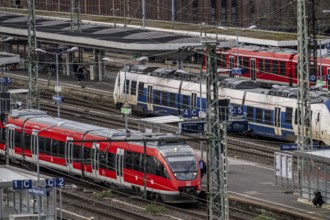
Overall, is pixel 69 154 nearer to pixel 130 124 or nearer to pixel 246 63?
pixel 130 124

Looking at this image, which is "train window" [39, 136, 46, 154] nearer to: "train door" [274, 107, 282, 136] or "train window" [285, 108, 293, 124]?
"train door" [274, 107, 282, 136]

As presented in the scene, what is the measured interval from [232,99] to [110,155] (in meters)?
13.3

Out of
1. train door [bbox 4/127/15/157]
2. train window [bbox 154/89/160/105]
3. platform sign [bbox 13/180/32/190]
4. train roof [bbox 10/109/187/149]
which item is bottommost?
train door [bbox 4/127/15/157]

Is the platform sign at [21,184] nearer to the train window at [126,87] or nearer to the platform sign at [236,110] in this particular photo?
the platform sign at [236,110]

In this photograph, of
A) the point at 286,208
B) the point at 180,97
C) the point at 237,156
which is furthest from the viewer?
the point at 180,97

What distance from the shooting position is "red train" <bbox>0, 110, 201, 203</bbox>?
41.8 m

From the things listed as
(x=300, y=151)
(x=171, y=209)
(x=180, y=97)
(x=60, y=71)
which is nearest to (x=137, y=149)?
(x=171, y=209)

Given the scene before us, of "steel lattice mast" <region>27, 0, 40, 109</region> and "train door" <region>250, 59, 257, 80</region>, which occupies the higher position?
"steel lattice mast" <region>27, 0, 40, 109</region>

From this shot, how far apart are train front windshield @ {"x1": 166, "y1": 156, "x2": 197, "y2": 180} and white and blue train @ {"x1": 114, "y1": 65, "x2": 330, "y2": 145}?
35.9 ft

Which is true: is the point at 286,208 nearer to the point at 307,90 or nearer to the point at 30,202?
A: the point at 307,90

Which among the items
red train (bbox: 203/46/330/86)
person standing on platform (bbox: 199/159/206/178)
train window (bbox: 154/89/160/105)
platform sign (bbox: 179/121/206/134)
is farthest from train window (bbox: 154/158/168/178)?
red train (bbox: 203/46/330/86)

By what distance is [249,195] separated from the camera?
43.2m

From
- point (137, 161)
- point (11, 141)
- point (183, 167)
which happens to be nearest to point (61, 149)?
point (11, 141)

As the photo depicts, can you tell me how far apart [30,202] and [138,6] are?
287ft
